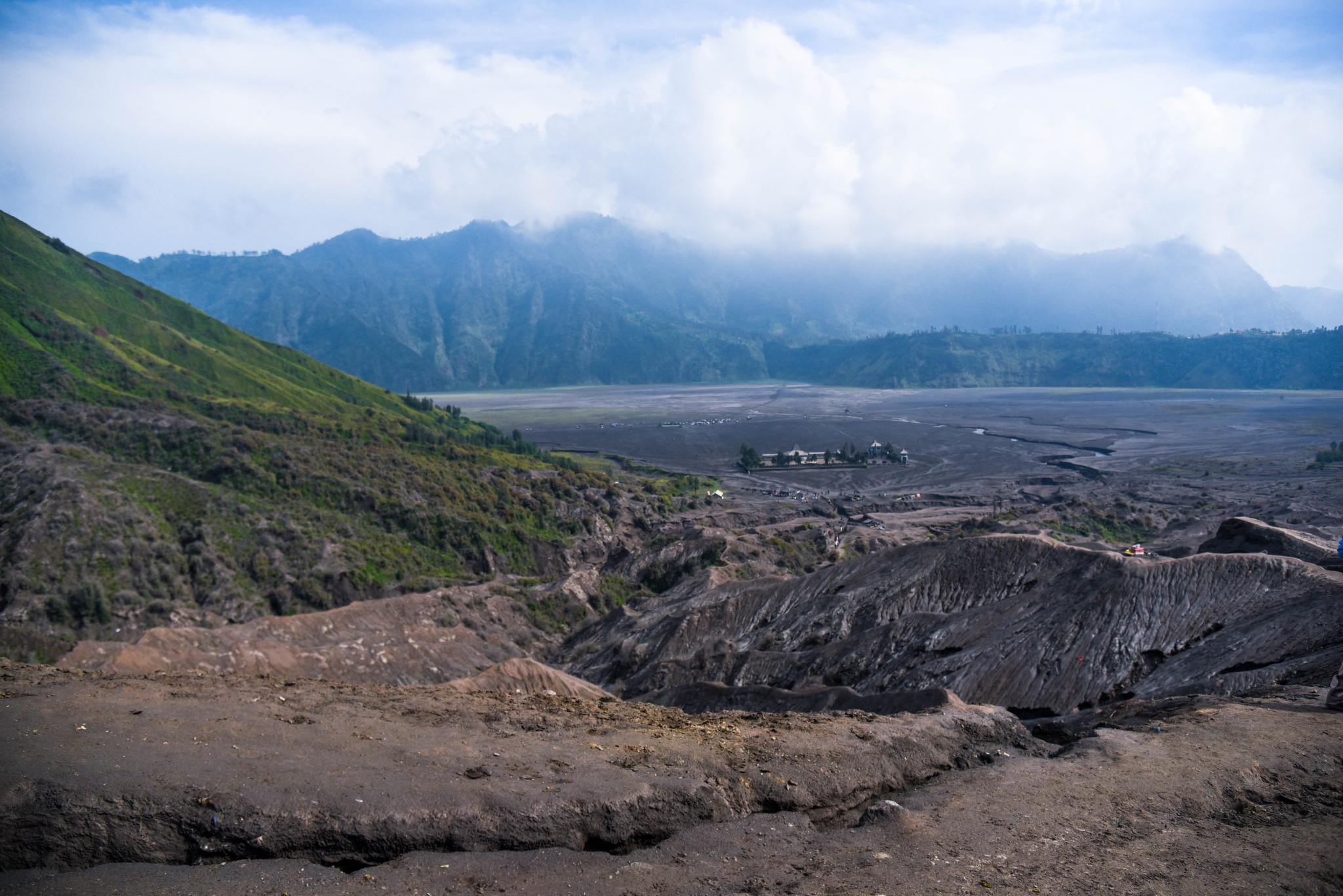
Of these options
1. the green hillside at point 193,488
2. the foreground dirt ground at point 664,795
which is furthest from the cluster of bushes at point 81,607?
the foreground dirt ground at point 664,795

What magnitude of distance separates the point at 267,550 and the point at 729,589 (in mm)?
28633

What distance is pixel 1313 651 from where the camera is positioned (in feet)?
62.5

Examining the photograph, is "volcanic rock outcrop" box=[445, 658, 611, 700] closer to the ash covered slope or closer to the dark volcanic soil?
the ash covered slope

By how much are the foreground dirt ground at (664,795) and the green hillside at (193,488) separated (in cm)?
1864

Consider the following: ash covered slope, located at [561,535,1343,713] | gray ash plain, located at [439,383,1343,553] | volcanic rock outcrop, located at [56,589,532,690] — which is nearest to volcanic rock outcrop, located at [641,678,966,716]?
ash covered slope, located at [561,535,1343,713]

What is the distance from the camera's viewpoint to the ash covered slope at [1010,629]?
2045cm

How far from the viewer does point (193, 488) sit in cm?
4728

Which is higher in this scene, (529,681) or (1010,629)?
(1010,629)

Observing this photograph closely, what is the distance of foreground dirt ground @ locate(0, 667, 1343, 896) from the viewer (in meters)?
8.86

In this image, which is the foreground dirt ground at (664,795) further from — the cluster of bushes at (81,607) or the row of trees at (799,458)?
the row of trees at (799,458)

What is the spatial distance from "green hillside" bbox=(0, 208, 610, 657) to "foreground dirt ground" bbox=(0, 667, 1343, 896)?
734 inches

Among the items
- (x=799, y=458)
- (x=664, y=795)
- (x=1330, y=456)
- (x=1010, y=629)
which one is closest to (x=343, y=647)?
(x=664, y=795)

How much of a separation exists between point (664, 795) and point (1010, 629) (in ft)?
54.6

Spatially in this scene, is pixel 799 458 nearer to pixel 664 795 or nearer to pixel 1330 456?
pixel 1330 456
